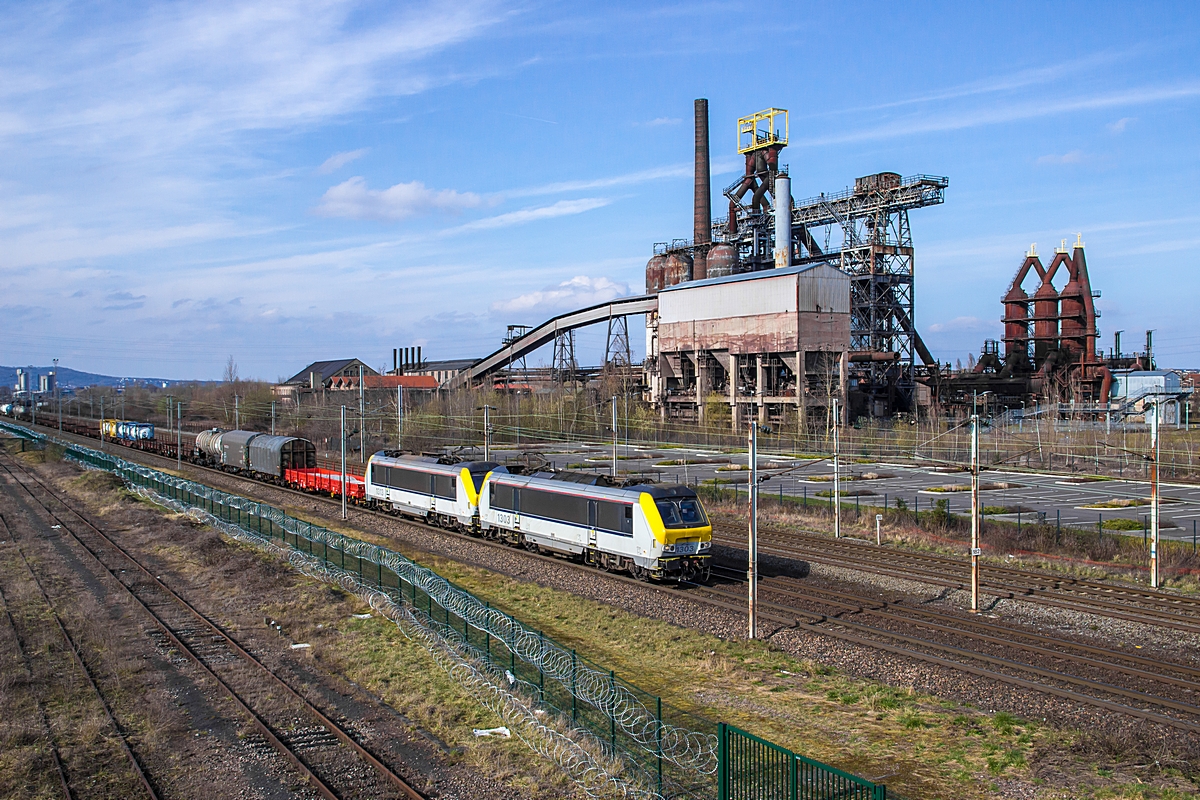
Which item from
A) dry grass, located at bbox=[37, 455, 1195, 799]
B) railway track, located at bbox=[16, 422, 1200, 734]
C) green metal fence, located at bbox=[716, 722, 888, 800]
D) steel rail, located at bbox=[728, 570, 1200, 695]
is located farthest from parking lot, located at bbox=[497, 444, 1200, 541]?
green metal fence, located at bbox=[716, 722, 888, 800]

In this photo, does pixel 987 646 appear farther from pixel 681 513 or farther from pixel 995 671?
pixel 681 513

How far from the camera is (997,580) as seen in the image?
1064 inches

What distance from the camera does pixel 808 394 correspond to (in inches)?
2670

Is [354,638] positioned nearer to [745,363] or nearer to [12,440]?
[745,363]

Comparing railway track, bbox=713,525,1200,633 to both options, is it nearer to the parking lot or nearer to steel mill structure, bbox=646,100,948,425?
the parking lot

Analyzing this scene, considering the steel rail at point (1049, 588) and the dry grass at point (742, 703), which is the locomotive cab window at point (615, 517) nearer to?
the dry grass at point (742, 703)

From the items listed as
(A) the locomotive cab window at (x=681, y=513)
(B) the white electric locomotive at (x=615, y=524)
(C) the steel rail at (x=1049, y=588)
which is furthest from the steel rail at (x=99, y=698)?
(C) the steel rail at (x=1049, y=588)

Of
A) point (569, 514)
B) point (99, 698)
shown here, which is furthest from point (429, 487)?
point (99, 698)

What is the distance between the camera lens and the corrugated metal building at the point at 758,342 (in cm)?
6781

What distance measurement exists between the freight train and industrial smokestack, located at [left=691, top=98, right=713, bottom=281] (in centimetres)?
5197

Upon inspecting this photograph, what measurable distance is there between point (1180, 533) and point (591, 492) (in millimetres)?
23727

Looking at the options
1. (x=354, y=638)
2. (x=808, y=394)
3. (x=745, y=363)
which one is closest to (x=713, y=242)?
(x=745, y=363)

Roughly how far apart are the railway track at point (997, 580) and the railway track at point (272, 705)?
18.4 m

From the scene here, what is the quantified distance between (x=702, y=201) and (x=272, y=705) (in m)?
79.9
